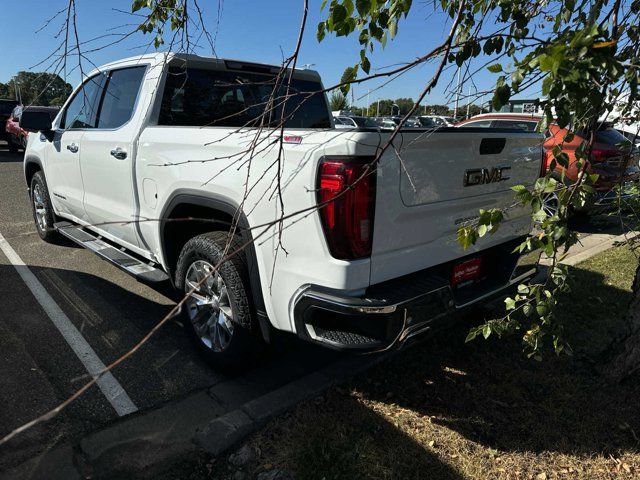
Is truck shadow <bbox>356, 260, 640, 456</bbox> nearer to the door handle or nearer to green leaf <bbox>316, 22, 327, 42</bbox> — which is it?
green leaf <bbox>316, 22, 327, 42</bbox>

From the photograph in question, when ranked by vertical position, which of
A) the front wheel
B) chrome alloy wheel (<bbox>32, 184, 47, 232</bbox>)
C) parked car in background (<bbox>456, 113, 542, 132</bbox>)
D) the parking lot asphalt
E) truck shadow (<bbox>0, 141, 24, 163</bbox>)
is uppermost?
parked car in background (<bbox>456, 113, 542, 132</bbox>)

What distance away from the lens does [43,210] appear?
5.87m

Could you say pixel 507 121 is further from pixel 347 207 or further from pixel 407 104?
pixel 347 207

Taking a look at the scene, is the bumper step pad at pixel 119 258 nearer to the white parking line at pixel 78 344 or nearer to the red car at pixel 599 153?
the white parking line at pixel 78 344

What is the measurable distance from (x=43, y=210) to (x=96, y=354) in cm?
329

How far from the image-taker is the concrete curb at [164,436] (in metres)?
2.36

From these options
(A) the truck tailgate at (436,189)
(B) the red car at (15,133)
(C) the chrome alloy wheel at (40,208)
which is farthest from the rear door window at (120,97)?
(B) the red car at (15,133)

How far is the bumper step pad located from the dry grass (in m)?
1.51

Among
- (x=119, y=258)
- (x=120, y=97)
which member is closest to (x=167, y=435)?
(x=119, y=258)

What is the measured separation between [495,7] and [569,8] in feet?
0.94

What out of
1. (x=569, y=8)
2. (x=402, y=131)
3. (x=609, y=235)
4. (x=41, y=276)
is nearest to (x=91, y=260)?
(x=41, y=276)

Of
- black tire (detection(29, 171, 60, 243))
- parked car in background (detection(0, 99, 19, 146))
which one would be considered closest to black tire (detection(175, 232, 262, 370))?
black tire (detection(29, 171, 60, 243))

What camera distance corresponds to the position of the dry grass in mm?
2367

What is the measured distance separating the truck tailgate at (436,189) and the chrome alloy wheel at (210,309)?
1.08 metres
